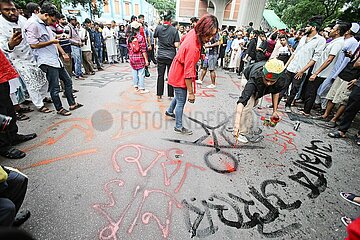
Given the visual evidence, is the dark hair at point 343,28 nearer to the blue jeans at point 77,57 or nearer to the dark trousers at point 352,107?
the dark trousers at point 352,107

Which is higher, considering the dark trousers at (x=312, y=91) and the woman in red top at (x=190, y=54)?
the woman in red top at (x=190, y=54)

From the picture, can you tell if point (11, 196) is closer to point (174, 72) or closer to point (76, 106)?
point (174, 72)

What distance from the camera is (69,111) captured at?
3.78m

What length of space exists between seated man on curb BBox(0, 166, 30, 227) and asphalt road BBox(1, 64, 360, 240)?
0.25 metres

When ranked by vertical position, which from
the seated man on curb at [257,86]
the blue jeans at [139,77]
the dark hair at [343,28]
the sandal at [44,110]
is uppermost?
the dark hair at [343,28]

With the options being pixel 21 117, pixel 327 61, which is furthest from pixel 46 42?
pixel 327 61

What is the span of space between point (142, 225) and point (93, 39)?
7424mm

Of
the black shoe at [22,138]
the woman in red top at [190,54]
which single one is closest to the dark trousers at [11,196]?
the black shoe at [22,138]

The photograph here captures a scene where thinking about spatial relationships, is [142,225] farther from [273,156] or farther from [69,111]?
[69,111]

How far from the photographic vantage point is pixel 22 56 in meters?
3.35

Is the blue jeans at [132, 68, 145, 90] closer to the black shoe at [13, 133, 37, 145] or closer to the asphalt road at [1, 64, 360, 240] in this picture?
the asphalt road at [1, 64, 360, 240]

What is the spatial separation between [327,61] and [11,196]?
5.14 meters

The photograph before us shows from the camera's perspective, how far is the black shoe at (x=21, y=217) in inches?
65.0

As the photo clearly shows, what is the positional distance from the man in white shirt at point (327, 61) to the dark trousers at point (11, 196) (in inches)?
199
